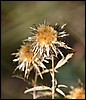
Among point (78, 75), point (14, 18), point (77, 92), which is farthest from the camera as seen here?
point (14, 18)

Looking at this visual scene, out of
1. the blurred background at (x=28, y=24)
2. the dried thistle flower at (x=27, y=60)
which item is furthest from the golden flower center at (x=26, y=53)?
the blurred background at (x=28, y=24)

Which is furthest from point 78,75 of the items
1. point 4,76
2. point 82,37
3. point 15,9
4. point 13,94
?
point 15,9

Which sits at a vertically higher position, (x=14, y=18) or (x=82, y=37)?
(x=14, y=18)

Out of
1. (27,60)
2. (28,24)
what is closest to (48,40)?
(27,60)

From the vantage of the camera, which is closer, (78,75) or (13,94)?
(78,75)

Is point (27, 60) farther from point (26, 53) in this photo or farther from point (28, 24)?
point (28, 24)

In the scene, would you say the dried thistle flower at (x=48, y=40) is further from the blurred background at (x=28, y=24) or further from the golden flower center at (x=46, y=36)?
the blurred background at (x=28, y=24)

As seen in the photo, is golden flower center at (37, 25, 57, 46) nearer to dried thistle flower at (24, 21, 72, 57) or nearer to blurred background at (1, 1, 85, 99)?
dried thistle flower at (24, 21, 72, 57)

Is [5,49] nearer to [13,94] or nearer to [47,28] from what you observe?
[13,94]
